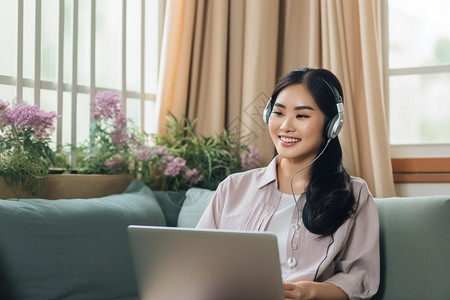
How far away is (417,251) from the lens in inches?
64.3

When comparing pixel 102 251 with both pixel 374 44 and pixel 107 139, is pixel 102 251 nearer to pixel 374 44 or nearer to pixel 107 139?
pixel 107 139

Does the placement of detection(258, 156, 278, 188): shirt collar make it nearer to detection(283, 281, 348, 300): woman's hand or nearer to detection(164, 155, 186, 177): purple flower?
detection(283, 281, 348, 300): woman's hand

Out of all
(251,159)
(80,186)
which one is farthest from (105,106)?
(251,159)

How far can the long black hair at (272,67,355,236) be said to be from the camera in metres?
1.63

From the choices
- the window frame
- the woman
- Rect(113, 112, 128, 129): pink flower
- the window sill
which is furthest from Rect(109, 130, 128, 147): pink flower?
the window sill

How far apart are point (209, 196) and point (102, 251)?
0.51 m

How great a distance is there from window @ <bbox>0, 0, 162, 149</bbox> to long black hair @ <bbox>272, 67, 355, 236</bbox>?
3.12 feet

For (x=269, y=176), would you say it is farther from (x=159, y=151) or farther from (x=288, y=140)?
(x=159, y=151)

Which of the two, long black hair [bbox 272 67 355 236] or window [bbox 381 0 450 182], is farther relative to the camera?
window [bbox 381 0 450 182]

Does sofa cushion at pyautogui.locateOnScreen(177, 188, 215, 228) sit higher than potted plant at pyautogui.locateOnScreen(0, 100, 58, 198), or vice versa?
potted plant at pyautogui.locateOnScreen(0, 100, 58, 198)

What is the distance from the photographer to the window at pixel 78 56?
2.20 metres

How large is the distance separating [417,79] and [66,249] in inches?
61.4

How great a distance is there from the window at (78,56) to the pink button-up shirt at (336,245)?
0.93 m

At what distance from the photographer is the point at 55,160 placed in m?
2.12
